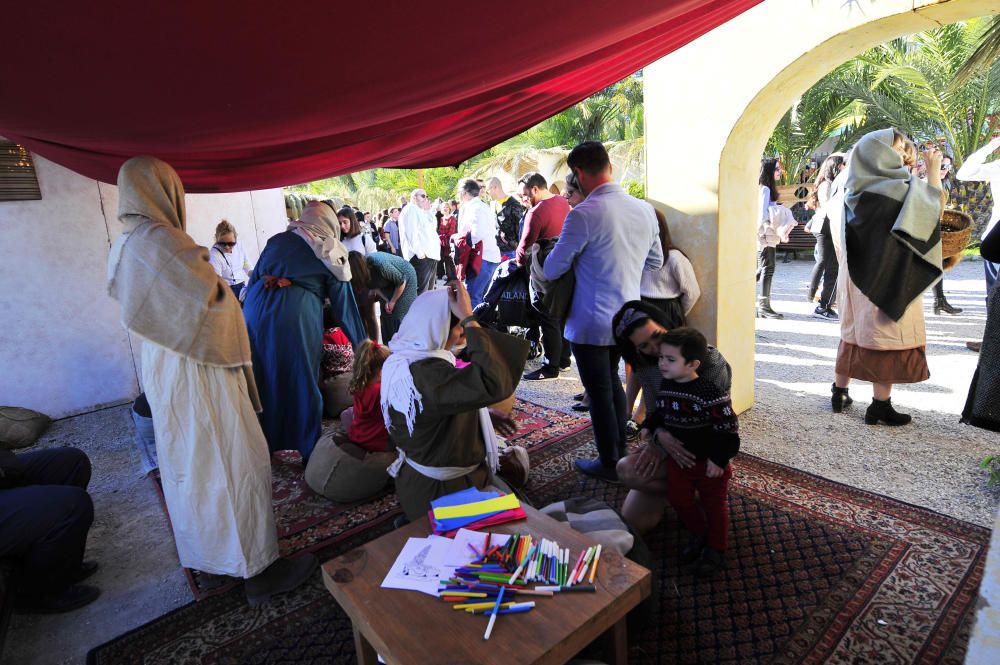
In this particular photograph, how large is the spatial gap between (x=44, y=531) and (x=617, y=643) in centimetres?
227

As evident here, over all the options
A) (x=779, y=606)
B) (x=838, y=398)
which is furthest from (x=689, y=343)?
(x=838, y=398)

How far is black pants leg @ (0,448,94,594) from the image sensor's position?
222 cm

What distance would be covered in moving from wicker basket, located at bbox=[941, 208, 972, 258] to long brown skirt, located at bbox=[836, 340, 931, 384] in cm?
67

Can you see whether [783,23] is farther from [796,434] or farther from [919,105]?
[919,105]

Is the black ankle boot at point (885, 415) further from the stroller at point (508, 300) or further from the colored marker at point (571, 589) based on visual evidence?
the colored marker at point (571, 589)

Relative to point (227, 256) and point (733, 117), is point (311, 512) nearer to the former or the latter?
point (733, 117)

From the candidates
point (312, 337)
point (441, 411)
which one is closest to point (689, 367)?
point (441, 411)

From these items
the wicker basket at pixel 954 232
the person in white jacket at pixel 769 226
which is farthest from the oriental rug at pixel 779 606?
the person in white jacket at pixel 769 226

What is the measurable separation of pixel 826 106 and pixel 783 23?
40.1ft

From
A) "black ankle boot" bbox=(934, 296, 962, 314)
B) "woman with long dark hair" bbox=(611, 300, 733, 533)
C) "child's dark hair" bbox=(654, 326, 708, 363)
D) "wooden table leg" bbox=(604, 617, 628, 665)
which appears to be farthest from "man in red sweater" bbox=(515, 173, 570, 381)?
"black ankle boot" bbox=(934, 296, 962, 314)

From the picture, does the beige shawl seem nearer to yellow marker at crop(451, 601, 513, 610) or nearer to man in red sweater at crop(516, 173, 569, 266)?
yellow marker at crop(451, 601, 513, 610)

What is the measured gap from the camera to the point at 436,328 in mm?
2223

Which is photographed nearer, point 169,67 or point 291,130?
point 169,67

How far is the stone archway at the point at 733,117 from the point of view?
2.86 meters
